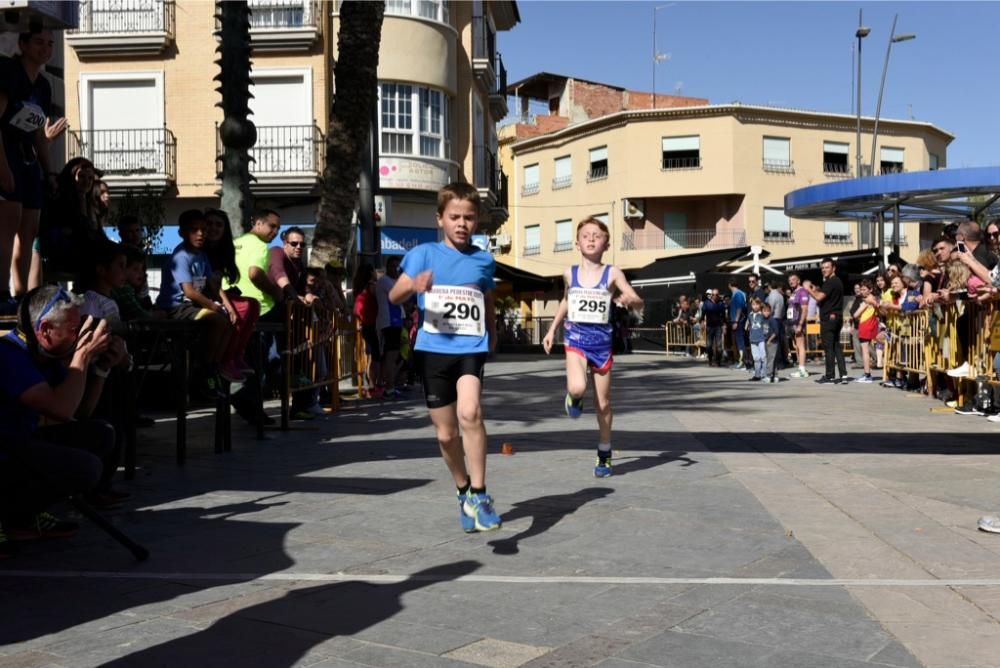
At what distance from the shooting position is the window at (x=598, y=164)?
5762 centimetres

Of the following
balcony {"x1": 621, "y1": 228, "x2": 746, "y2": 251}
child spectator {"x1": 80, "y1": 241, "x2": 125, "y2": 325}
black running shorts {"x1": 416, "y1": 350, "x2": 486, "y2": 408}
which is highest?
balcony {"x1": 621, "y1": 228, "x2": 746, "y2": 251}

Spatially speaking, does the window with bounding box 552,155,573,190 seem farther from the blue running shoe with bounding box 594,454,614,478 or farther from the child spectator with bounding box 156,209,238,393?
the blue running shoe with bounding box 594,454,614,478

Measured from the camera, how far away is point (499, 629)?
3.91 metres

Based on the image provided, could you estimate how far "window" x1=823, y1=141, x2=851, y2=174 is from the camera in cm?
5703

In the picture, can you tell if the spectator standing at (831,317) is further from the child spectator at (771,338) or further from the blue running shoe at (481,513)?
the blue running shoe at (481,513)

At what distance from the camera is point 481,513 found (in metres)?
5.61

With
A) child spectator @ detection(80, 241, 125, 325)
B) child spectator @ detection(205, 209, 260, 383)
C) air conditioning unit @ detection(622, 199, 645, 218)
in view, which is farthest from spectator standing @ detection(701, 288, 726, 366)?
air conditioning unit @ detection(622, 199, 645, 218)

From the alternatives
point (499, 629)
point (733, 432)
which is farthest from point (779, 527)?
point (733, 432)

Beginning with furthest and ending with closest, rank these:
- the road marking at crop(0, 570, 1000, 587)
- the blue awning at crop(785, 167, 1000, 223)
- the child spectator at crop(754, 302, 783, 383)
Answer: the blue awning at crop(785, 167, 1000, 223)
the child spectator at crop(754, 302, 783, 383)
the road marking at crop(0, 570, 1000, 587)

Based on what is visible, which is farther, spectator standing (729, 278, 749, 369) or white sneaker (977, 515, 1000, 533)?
spectator standing (729, 278, 749, 369)

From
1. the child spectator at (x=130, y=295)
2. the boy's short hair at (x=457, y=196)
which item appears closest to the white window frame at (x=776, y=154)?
the child spectator at (x=130, y=295)

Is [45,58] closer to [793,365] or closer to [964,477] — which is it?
[964,477]

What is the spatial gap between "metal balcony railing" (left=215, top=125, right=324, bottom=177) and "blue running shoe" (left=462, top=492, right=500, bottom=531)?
2652cm

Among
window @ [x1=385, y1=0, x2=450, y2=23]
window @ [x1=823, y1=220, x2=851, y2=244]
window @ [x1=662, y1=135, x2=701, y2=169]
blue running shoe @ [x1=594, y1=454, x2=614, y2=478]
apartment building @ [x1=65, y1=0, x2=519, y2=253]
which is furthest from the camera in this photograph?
window @ [x1=823, y1=220, x2=851, y2=244]
